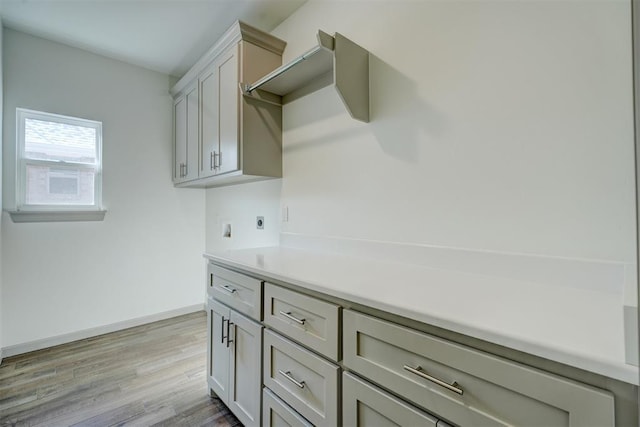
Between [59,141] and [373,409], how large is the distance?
322 cm

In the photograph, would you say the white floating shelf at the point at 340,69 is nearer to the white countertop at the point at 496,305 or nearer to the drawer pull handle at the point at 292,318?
the white countertop at the point at 496,305

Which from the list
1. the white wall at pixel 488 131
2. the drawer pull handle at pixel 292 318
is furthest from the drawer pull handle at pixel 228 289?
the white wall at pixel 488 131

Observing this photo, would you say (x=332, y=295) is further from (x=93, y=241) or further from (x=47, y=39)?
(x=47, y=39)

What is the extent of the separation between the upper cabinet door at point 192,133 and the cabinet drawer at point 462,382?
7.29 feet

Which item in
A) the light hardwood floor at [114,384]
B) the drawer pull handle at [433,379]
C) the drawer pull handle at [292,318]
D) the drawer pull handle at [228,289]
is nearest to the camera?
the drawer pull handle at [433,379]

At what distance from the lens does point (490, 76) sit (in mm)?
1151

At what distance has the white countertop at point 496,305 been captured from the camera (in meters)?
0.55

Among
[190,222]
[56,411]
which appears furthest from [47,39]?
[56,411]

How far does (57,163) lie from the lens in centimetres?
253

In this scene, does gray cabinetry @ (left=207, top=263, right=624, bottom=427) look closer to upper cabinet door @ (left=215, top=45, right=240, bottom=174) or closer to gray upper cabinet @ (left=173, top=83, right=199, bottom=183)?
upper cabinet door @ (left=215, top=45, right=240, bottom=174)

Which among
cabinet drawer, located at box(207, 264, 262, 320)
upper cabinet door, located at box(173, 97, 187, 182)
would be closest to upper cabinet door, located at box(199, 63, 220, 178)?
upper cabinet door, located at box(173, 97, 187, 182)

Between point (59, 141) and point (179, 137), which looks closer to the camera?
point (59, 141)

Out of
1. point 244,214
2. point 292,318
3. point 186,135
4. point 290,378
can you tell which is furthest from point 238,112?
point 290,378

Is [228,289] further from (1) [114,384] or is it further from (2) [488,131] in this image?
(2) [488,131]
